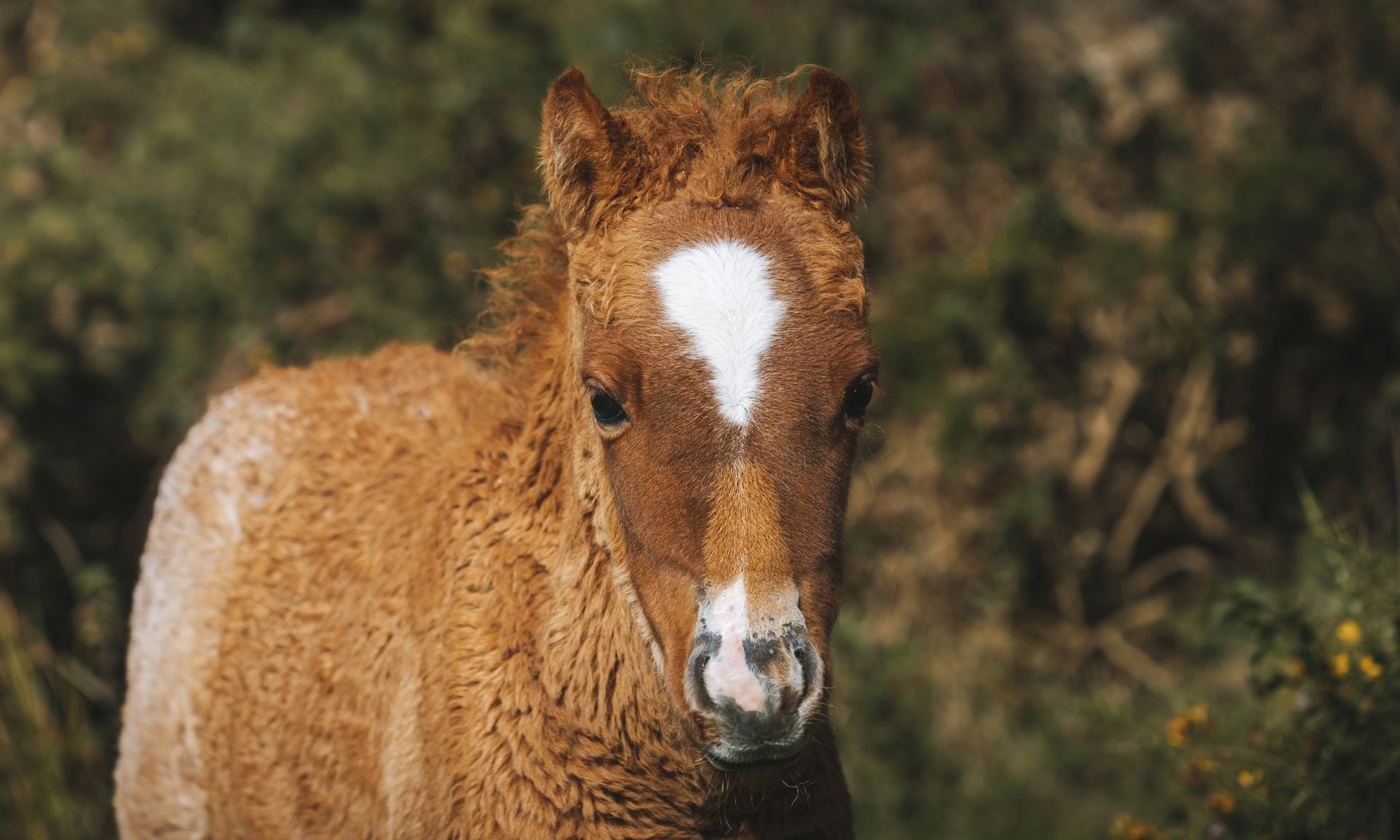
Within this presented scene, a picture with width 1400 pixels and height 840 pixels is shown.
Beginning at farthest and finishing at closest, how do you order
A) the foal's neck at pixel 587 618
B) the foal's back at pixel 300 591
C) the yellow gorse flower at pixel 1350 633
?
the yellow gorse flower at pixel 1350 633
the foal's back at pixel 300 591
the foal's neck at pixel 587 618

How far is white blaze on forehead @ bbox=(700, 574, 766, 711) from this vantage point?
2.08 metres

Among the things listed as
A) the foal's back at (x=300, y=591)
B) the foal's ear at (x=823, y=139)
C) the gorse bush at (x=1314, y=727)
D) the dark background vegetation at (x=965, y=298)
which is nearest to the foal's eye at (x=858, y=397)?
the foal's ear at (x=823, y=139)

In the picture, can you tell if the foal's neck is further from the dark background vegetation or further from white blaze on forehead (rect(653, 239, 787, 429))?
the dark background vegetation

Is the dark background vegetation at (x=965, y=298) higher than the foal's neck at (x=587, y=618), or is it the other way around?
the dark background vegetation at (x=965, y=298)

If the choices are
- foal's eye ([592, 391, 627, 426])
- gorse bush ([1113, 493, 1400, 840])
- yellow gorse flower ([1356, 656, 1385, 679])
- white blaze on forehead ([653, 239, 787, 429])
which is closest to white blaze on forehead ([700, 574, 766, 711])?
white blaze on forehead ([653, 239, 787, 429])

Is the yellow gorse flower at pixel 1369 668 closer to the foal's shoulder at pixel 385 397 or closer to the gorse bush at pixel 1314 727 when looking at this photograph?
the gorse bush at pixel 1314 727

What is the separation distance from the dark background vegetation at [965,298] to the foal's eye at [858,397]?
11.6ft

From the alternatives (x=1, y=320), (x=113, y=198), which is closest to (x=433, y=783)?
(x=1, y=320)

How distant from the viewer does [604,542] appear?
2668 millimetres

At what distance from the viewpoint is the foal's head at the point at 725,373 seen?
218 centimetres

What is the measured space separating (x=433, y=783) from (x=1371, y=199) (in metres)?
6.24

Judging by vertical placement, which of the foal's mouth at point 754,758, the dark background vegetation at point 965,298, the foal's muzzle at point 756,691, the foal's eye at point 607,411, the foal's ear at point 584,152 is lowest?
the foal's mouth at point 754,758

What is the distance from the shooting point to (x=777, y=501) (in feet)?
7.41

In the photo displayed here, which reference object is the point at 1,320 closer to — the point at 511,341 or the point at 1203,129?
the point at 511,341
